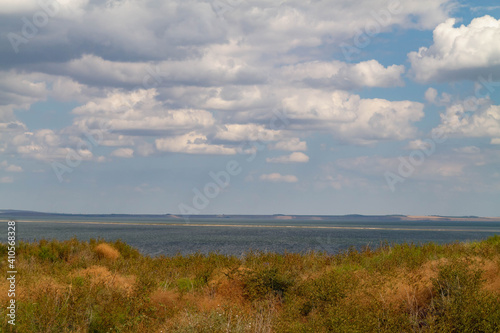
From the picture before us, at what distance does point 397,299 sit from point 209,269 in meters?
8.36

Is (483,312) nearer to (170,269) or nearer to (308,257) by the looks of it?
(308,257)

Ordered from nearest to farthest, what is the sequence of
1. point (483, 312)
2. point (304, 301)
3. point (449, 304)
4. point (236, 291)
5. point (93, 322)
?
1. point (483, 312)
2. point (449, 304)
3. point (93, 322)
4. point (304, 301)
5. point (236, 291)

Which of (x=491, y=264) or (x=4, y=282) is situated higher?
(x=491, y=264)

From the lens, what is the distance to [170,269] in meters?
19.4

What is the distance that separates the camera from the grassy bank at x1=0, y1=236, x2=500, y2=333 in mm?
10141

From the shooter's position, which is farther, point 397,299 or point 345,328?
point 397,299

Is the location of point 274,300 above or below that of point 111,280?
below

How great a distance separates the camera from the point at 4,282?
546 inches

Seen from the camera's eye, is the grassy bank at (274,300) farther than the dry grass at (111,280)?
No

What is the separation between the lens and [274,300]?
13.9 m

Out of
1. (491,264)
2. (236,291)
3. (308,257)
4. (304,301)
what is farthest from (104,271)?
(491,264)

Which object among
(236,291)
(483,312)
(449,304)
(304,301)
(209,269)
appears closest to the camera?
(483,312)

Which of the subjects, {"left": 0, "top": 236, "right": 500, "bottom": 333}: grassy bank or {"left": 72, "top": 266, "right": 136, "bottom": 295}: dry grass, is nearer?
{"left": 0, "top": 236, "right": 500, "bottom": 333}: grassy bank

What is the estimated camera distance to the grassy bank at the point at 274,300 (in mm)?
10141
